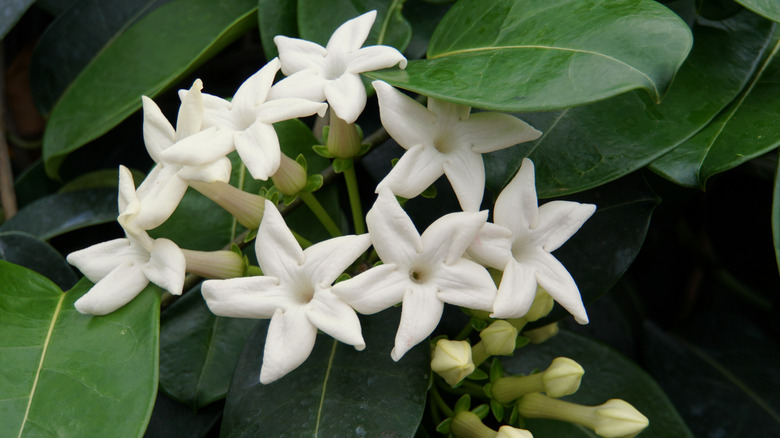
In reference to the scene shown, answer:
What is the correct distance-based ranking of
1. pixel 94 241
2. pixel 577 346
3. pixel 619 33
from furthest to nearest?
pixel 94 241, pixel 577 346, pixel 619 33

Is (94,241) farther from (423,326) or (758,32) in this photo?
(758,32)

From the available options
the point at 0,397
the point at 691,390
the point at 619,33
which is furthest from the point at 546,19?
the point at 691,390

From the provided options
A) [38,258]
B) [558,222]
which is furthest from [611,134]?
[38,258]

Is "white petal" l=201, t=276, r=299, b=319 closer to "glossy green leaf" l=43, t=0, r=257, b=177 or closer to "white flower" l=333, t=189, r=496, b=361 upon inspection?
"white flower" l=333, t=189, r=496, b=361

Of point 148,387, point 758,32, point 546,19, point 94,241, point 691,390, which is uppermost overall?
point 546,19

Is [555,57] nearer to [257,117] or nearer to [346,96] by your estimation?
[346,96]

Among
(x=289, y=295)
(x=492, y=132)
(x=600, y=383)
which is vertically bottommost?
(x=600, y=383)

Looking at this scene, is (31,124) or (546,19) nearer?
(546,19)

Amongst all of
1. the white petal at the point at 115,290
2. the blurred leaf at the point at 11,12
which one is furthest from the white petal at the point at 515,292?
the blurred leaf at the point at 11,12
